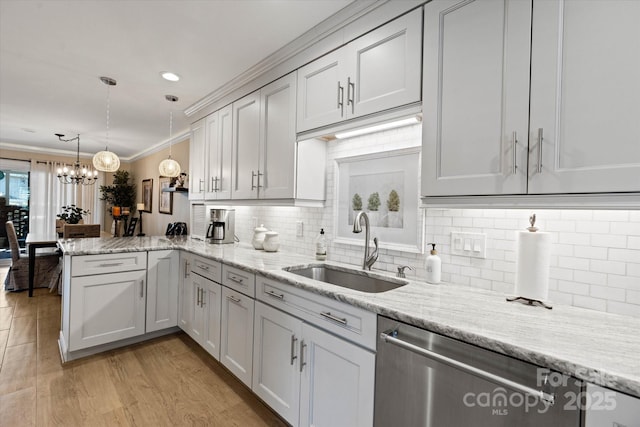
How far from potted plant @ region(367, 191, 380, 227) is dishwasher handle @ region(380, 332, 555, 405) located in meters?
0.97

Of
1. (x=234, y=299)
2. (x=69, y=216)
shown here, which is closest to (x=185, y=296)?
(x=234, y=299)

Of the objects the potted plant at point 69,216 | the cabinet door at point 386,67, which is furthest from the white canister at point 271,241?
the potted plant at point 69,216

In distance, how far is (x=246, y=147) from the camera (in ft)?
8.91

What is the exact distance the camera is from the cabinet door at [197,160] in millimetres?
3426

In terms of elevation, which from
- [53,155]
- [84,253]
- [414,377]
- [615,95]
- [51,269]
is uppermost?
[53,155]

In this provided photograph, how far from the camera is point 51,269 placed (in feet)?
15.4

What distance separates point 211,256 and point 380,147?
1.55 m

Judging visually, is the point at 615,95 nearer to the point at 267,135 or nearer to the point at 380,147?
the point at 380,147

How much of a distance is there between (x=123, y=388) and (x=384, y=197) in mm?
2296

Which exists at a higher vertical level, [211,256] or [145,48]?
[145,48]

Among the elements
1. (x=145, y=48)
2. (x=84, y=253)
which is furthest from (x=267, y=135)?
(x=84, y=253)

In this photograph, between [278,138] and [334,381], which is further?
[278,138]

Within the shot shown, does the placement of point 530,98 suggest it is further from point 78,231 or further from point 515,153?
point 78,231

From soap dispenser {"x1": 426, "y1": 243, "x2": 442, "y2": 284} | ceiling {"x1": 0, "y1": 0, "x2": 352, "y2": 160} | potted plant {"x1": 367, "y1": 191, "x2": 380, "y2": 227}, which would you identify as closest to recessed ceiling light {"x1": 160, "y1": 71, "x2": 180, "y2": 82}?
ceiling {"x1": 0, "y1": 0, "x2": 352, "y2": 160}
